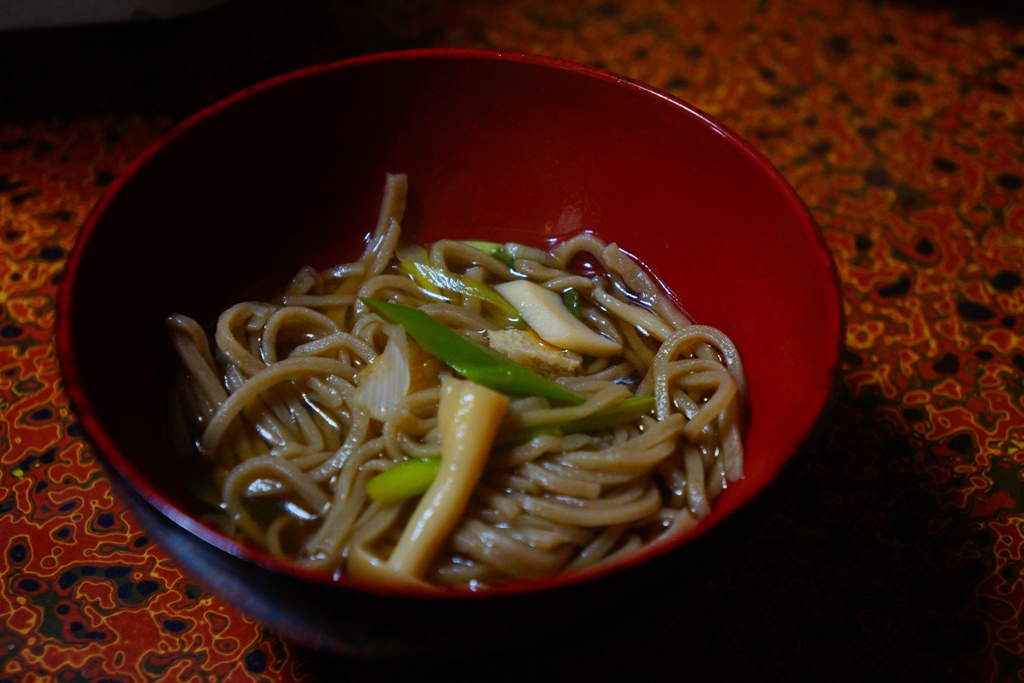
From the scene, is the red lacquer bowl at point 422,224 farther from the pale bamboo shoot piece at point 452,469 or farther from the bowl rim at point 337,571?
the pale bamboo shoot piece at point 452,469

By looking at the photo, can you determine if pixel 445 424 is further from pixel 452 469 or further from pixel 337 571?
pixel 337 571

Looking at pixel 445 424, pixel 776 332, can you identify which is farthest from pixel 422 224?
pixel 776 332

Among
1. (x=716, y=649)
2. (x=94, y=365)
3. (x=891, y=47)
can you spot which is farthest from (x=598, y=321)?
(x=891, y=47)

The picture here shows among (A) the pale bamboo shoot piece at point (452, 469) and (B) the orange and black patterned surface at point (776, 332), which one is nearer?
(A) the pale bamboo shoot piece at point (452, 469)

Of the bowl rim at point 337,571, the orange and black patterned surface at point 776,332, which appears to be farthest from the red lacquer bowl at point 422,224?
the orange and black patterned surface at point 776,332

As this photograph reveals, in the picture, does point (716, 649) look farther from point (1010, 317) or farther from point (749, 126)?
point (749, 126)

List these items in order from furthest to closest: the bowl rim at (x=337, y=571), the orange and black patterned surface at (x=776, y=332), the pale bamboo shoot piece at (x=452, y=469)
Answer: the orange and black patterned surface at (x=776, y=332) < the pale bamboo shoot piece at (x=452, y=469) < the bowl rim at (x=337, y=571)

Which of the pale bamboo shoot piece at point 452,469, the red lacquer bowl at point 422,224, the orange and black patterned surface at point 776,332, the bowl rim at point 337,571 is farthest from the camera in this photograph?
the orange and black patterned surface at point 776,332
